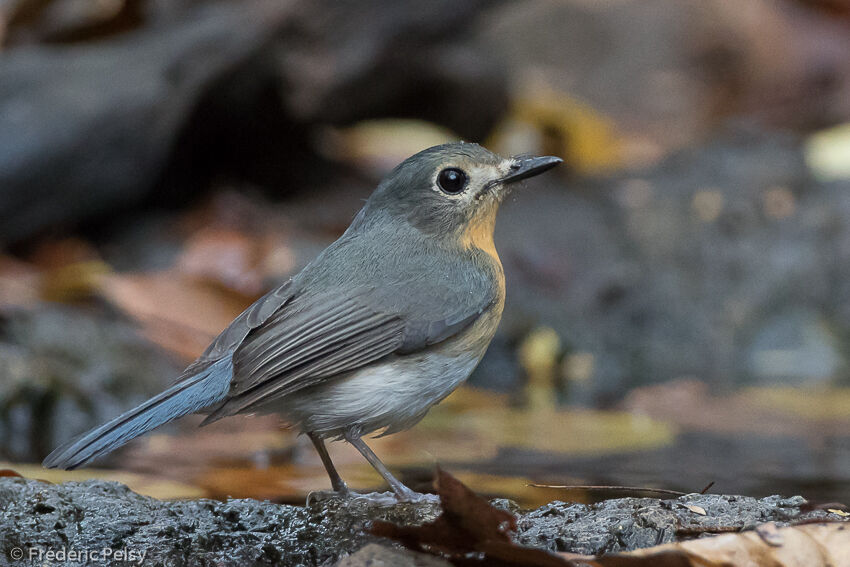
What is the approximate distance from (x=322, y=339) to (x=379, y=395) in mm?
240

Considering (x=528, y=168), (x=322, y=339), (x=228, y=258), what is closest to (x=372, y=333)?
(x=322, y=339)

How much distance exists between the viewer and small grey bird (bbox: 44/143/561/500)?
321 centimetres

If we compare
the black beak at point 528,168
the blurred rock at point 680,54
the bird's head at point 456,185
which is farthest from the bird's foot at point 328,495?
the blurred rock at point 680,54

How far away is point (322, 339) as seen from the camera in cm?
328

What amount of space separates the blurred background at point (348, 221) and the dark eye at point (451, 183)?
107 cm

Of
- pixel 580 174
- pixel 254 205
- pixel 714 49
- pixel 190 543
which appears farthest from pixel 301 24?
pixel 714 49

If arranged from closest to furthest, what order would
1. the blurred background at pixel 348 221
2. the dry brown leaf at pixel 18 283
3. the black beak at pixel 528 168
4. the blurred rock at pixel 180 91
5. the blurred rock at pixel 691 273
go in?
the black beak at pixel 528 168, the blurred background at pixel 348 221, the dry brown leaf at pixel 18 283, the blurred rock at pixel 691 273, the blurred rock at pixel 180 91

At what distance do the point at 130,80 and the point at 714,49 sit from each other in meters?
8.88

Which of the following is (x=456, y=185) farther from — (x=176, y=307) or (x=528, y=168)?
(x=176, y=307)

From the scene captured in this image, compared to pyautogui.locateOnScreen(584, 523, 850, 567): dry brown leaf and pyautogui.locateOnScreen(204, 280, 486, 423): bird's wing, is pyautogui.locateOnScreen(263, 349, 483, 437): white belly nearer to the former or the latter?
pyautogui.locateOnScreen(204, 280, 486, 423): bird's wing

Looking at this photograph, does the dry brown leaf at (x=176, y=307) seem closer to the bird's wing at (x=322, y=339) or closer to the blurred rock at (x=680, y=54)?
the bird's wing at (x=322, y=339)

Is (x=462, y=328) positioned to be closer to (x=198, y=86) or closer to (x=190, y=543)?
(x=190, y=543)

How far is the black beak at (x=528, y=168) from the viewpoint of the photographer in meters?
3.71

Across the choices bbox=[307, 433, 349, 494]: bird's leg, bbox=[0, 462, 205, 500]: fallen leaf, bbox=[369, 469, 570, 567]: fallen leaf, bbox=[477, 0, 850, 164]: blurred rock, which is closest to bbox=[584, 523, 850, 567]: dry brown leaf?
bbox=[369, 469, 570, 567]: fallen leaf
